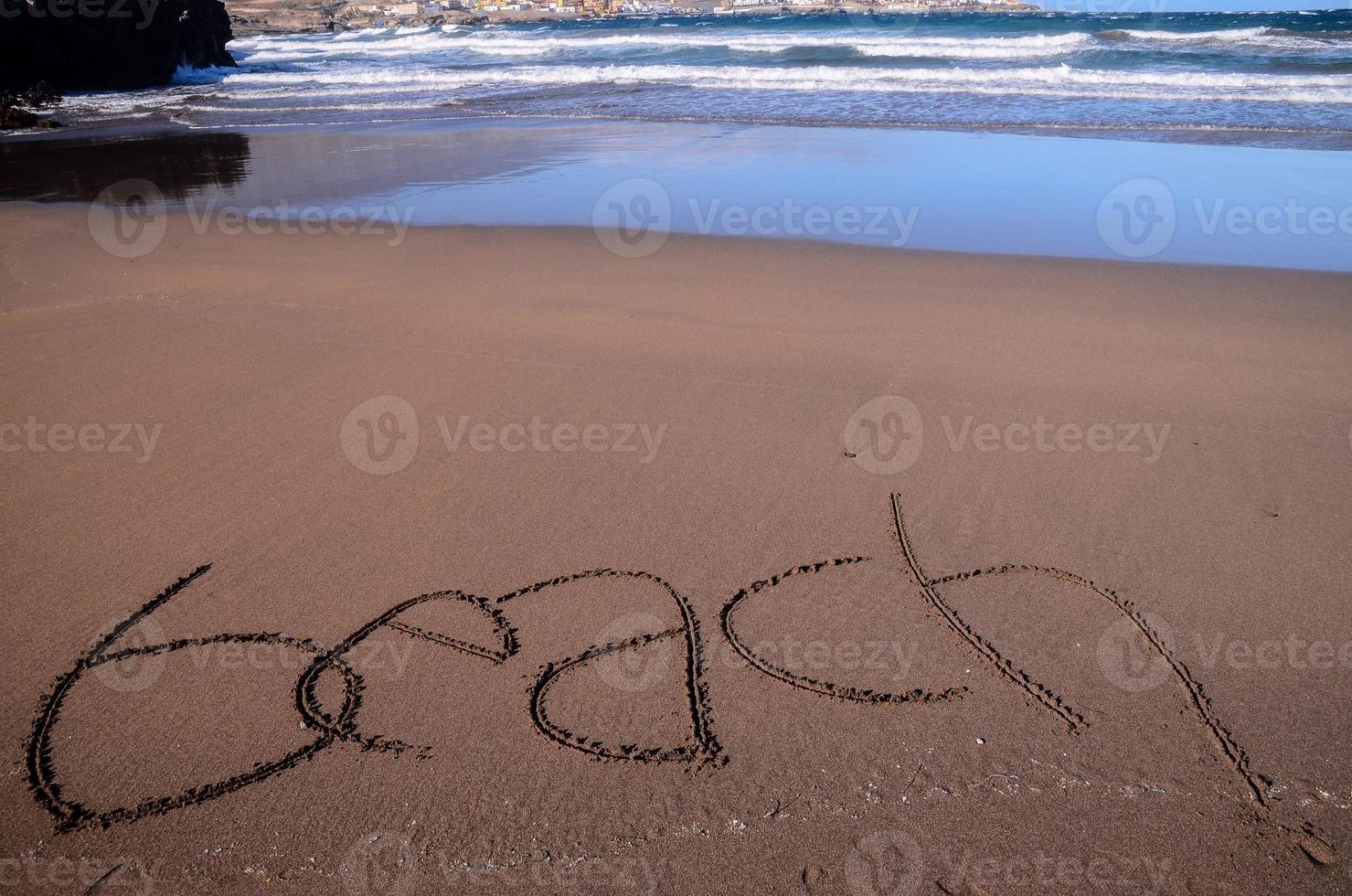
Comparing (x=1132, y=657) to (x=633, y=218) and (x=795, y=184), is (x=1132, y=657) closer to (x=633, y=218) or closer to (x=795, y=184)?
(x=633, y=218)

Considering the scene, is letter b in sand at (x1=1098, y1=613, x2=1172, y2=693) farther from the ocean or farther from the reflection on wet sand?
the ocean

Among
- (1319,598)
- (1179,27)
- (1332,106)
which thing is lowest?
(1319,598)

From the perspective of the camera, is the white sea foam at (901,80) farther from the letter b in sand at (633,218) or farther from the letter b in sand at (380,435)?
the letter b in sand at (380,435)

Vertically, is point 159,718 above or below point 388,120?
below

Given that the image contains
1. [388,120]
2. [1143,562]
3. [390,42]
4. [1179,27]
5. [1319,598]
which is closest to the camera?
[1319,598]

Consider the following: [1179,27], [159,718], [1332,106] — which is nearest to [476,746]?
[159,718]

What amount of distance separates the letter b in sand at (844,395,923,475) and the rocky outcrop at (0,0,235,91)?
23.9 metres

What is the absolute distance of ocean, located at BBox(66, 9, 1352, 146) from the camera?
12922 mm

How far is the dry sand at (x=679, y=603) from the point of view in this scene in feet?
6.92

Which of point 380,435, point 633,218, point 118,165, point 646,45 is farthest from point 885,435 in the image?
point 646,45

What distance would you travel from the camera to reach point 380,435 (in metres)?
3.94

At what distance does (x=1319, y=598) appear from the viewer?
2.88 meters

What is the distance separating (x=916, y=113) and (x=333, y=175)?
29.4 feet

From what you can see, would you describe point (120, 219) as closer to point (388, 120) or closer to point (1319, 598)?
point (388, 120)
